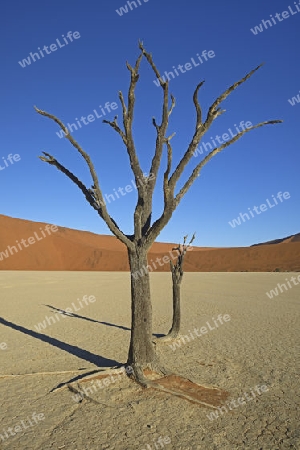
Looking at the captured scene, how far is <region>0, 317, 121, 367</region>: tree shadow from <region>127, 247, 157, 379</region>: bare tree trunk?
997 millimetres

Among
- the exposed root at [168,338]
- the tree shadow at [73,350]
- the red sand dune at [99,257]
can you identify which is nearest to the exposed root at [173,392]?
the tree shadow at [73,350]

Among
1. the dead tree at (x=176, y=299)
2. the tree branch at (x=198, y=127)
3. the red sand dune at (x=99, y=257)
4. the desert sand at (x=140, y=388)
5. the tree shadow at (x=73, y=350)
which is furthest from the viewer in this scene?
the red sand dune at (x=99, y=257)

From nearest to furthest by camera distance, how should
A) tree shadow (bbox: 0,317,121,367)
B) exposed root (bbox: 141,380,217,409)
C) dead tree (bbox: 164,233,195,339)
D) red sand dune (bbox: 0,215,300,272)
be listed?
exposed root (bbox: 141,380,217,409)
tree shadow (bbox: 0,317,121,367)
dead tree (bbox: 164,233,195,339)
red sand dune (bbox: 0,215,300,272)

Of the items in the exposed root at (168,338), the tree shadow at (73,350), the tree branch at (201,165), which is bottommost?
the exposed root at (168,338)

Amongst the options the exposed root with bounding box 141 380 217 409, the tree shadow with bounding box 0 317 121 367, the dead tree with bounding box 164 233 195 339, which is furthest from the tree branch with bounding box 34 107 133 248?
the dead tree with bounding box 164 233 195 339

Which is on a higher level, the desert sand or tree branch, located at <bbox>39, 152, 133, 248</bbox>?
tree branch, located at <bbox>39, 152, 133, 248</bbox>

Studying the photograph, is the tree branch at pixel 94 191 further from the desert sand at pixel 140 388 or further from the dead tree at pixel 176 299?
the dead tree at pixel 176 299

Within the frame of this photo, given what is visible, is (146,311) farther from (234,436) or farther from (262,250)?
(262,250)

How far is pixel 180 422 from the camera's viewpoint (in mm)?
5090

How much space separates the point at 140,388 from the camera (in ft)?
20.0

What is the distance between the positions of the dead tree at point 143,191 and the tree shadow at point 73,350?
3.93 ft

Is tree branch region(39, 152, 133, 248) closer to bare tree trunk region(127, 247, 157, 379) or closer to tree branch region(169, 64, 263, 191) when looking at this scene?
bare tree trunk region(127, 247, 157, 379)

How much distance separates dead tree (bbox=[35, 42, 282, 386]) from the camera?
20.9 feet

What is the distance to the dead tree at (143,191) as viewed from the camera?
6375mm
